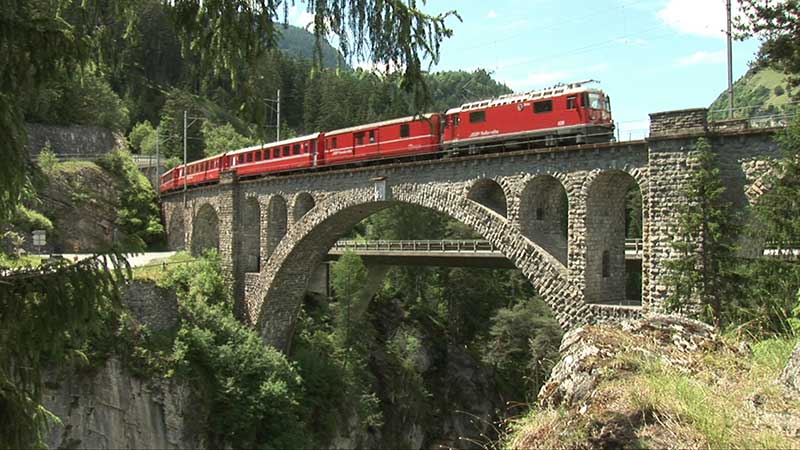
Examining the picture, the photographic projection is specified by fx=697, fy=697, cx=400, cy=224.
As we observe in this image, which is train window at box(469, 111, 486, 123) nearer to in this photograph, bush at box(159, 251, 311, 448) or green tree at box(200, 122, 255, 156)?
bush at box(159, 251, 311, 448)

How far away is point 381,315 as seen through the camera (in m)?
36.9

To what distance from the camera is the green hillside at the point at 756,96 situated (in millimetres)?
13900

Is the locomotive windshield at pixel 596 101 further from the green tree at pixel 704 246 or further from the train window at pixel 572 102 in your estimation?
the green tree at pixel 704 246

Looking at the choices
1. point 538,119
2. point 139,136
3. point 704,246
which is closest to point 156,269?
point 538,119

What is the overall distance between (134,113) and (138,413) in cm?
4750

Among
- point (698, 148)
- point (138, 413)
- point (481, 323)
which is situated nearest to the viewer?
point (698, 148)

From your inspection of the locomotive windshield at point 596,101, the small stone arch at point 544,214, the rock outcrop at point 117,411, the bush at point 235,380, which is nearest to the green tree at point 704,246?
the small stone arch at point 544,214

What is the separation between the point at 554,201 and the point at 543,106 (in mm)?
2393

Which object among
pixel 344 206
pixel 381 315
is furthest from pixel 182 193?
pixel 344 206

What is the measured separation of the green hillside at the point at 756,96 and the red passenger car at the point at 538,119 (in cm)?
264

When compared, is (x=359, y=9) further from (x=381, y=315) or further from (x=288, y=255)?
(x=381, y=315)

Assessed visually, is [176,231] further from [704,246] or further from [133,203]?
[704,246]

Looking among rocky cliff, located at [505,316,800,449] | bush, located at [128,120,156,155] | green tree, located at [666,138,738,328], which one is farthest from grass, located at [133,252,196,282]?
bush, located at [128,120,156,155]

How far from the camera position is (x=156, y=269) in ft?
84.8
